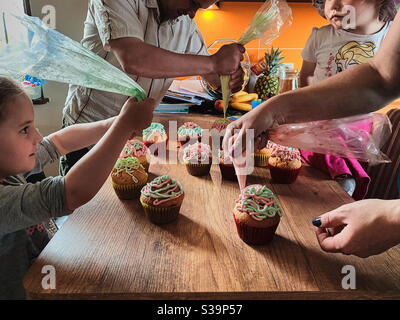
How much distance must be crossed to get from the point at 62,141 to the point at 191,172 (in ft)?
2.17

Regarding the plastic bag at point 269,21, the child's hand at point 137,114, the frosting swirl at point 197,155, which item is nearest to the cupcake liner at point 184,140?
the frosting swirl at point 197,155

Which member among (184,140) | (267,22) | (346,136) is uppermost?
(267,22)

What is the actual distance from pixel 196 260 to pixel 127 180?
558 mm

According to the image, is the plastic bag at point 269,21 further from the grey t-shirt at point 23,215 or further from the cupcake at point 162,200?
the grey t-shirt at point 23,215

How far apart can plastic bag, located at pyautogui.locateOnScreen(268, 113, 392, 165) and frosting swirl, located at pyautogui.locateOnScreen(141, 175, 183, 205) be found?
46 cm

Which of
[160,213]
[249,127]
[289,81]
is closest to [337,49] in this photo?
[289,81]

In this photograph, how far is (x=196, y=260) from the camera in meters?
1.08

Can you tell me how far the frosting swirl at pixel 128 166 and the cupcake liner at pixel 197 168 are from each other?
0.85 feet

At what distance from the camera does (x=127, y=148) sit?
175cm

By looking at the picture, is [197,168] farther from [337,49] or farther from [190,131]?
[337,49]

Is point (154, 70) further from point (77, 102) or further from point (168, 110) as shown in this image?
point (168, 110)

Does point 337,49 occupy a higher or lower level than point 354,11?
lower

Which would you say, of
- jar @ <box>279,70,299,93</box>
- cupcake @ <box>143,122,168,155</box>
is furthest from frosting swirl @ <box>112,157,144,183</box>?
jar @ <box>279,70,299,93</box>
